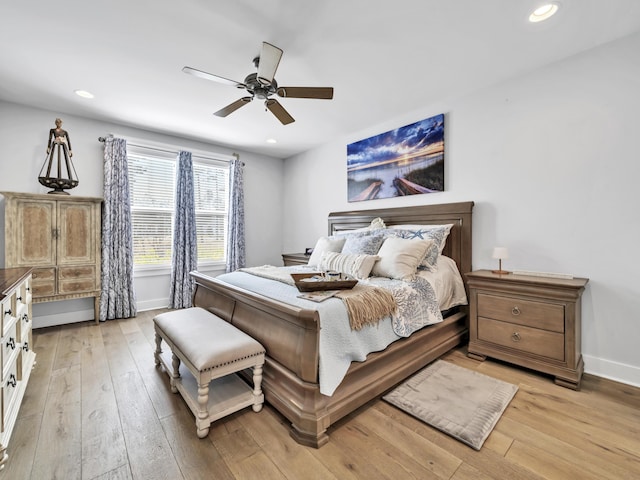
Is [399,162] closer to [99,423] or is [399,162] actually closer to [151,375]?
[151,375]

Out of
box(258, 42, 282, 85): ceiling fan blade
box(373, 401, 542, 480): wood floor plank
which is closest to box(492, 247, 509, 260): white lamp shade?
box(373, 401, 542, 480): wood floor plank

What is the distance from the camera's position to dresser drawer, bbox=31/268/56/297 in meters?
3.15

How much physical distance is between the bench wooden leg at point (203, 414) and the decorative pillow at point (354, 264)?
1.49 meters

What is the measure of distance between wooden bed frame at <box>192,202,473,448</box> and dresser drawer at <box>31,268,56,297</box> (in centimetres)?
189

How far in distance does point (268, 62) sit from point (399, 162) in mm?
2140

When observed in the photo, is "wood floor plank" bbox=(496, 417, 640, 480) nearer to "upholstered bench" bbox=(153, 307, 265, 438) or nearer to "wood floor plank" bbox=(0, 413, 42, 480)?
"upholstered bench" bbox=(153, 307, 265, 438)

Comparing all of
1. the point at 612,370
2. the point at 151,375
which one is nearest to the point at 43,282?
the point at 151,375

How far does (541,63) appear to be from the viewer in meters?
2.51

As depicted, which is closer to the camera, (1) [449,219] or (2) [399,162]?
(1) [449,219]

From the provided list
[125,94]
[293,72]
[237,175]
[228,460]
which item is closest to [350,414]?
[228,460]

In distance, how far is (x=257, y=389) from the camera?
5.94ft

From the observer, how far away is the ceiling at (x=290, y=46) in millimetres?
1888

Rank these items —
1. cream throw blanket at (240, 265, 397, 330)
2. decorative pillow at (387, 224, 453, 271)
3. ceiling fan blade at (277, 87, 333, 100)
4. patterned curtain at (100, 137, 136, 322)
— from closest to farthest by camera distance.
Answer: cream throw blanket at (240, 265, 397, 330) < ceiling fan blade at (277, 87, 333, 100) < decorative pillow at (387, 224, 453, 271) < patterned curtain at (100, 137, 136, 322)

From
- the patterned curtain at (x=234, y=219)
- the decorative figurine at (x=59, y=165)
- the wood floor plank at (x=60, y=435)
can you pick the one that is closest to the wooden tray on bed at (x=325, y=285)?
the wood floor plank at (x=60, y=435)
